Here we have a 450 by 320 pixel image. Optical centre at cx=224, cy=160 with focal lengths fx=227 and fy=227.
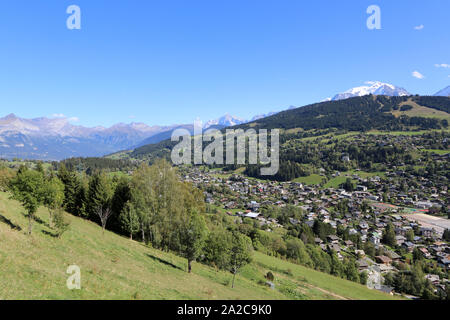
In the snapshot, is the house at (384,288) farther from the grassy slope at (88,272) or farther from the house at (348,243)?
the grassy slope at (88,272)

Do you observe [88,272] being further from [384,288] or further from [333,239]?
[333,239]

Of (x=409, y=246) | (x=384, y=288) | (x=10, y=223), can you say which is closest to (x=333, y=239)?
(x=409, y=246)

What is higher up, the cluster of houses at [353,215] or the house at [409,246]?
the cluster of houses at [353,215]

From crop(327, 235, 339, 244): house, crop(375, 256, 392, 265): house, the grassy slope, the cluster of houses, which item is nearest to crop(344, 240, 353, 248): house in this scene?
the cluster of houses

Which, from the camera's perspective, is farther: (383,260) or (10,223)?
(383,260)

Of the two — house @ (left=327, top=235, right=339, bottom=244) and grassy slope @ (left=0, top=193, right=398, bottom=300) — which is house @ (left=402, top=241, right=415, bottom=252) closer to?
house @ (left=327, top=235, right=339, bottom=244)

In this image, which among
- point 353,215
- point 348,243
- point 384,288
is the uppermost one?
point 384,288

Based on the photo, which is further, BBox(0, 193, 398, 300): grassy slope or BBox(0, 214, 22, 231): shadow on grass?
BBox(0, 214, 22, 231): shadow on grass

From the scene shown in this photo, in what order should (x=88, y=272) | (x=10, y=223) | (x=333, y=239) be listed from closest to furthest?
(x=88, y=272)
(x=10, y=223)
(x=333, y=239)

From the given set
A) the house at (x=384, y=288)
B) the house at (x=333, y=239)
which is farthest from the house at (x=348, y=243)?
the house at (x=384, y=288)

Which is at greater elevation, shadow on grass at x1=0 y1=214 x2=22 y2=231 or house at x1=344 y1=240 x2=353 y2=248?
shadow on grass at x1=0 y1=214 x2=22 y2=231
